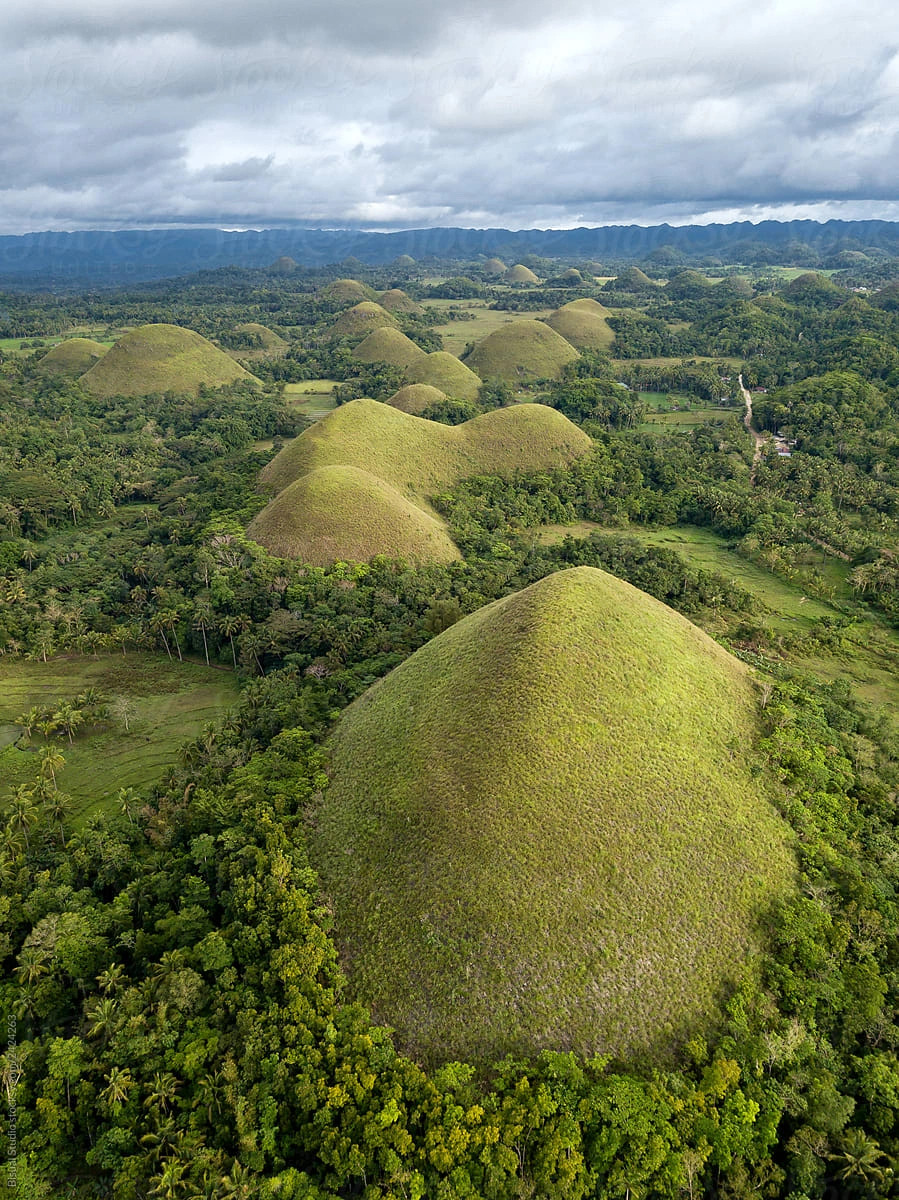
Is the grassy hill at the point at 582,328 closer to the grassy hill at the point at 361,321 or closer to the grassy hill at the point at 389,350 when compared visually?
the grassy hill at the point at 389,350

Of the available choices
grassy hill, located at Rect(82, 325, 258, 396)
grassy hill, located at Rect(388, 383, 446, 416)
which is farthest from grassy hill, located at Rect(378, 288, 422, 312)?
grassy hill, located at Rect(388, 383, 446, 416)

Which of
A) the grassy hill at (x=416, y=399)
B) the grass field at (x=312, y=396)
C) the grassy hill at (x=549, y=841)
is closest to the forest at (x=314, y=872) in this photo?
the grassy hill at (x=549, y=841)

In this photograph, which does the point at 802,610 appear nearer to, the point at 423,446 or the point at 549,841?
the point at 549,841

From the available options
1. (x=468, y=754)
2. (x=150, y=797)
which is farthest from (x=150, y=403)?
(x=468, y=754)

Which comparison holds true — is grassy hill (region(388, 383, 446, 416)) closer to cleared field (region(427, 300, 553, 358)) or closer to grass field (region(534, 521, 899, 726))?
grass field (region(534, 521, 899, 726))

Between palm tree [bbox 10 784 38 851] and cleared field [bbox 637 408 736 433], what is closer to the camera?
palm tree [bbox 10 784 38 851]

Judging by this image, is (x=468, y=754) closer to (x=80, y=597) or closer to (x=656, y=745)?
(x=656, y=745)

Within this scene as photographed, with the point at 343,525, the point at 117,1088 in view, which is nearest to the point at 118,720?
the point at 343,525
